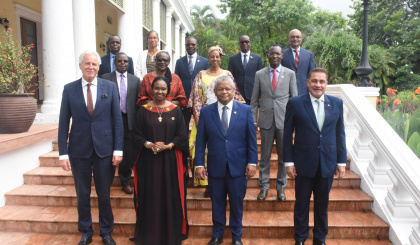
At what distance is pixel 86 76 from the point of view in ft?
11.4

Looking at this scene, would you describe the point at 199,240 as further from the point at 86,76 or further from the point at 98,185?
the point at 86,76

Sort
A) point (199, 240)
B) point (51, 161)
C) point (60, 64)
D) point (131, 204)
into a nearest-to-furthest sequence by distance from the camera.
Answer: point (199, 240) → point (131, 204) → point (51, 161) → point (60, 64)

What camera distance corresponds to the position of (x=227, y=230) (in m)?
3.90

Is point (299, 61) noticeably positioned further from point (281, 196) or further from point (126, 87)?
point (126, 87)

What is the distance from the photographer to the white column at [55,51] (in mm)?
5734

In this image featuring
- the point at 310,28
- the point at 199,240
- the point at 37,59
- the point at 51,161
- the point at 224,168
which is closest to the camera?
the point at 224,168

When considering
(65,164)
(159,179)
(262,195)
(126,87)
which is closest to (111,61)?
(126,87)

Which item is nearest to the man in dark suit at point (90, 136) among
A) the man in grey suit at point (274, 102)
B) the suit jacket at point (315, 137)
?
the man in grey suit at point (274, 102)

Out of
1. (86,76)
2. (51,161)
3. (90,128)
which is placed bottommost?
(51,161)

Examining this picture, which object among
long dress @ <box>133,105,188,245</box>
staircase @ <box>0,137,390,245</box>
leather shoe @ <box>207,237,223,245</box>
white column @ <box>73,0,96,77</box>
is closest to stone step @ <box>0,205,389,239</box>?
staircase @ <box>0,137,390,245</box>

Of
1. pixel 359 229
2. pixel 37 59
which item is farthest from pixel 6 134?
pixel 37 59

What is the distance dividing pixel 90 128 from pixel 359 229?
3482 millimetres

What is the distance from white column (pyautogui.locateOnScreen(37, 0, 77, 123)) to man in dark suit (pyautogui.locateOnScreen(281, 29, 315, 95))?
4082 millimetres

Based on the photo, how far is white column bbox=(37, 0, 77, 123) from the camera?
573 cm
